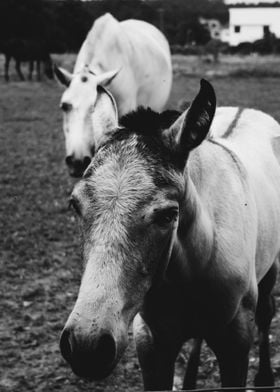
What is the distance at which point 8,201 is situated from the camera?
292 inches

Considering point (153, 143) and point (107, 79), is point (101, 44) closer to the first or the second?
point (107, 79)

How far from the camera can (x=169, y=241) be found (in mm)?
2076

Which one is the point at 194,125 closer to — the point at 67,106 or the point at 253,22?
the point at 253,22

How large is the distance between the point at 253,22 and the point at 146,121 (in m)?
1.44

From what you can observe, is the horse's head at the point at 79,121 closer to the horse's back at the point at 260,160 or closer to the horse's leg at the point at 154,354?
the horse's back at the point at 260,160

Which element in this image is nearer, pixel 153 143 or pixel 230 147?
pixel 153 143

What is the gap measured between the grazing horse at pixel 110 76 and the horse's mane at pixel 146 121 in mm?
2030

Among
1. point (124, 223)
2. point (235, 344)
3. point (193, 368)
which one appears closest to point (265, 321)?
point (193, 368)

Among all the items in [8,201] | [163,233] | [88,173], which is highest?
[88,173]

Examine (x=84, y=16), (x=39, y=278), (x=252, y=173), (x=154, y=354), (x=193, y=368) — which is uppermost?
(x=84, y=16)

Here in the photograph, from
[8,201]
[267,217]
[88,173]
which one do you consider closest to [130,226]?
[88,173]

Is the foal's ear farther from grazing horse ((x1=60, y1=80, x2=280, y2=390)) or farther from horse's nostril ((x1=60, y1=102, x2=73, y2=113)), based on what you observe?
horse's nostril ((x1=60, y1=102, x2=73, y2=113))

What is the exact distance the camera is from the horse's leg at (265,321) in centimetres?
351

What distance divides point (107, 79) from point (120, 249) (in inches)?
185
